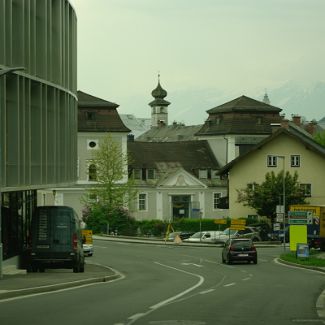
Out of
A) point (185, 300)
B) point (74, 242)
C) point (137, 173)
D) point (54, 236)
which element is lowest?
point (185, 300)

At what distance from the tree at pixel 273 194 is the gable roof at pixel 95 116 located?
24344 millimetres

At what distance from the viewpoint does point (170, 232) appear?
295 ft

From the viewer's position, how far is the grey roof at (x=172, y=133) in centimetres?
15100

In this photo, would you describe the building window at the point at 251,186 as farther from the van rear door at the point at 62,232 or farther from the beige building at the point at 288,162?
the van rear door at the point at 62,232

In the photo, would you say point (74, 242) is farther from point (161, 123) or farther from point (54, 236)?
point (161, 123)

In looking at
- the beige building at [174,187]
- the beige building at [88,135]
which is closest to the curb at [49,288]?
the beige building at [88,135]

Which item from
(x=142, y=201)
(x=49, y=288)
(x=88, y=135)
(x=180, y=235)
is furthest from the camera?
(x=142, y=201)

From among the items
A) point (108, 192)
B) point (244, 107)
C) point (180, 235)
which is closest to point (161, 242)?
point (180, 235)

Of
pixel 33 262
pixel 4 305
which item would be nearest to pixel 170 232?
pixel 33 262

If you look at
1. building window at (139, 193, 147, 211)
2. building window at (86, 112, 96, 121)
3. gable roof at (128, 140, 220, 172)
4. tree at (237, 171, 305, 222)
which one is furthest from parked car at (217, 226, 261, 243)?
gable roof at (128, 140, 220, 172)

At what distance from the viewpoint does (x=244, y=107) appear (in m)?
110

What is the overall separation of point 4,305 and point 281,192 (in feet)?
213

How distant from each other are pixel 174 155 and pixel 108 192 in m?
22.4

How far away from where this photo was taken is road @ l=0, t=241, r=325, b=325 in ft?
58.7
